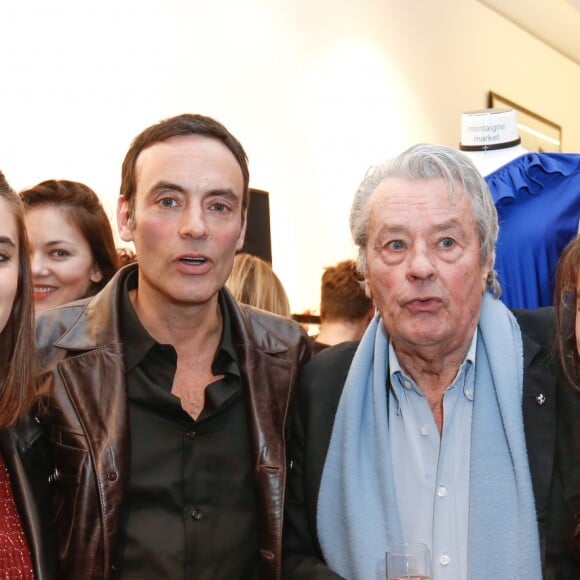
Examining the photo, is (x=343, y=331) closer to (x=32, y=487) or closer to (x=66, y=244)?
(x=66, y=244)

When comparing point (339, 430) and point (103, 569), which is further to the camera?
point (339, 430)

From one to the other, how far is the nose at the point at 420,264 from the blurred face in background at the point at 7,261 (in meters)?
0.97

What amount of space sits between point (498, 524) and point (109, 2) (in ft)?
12.4

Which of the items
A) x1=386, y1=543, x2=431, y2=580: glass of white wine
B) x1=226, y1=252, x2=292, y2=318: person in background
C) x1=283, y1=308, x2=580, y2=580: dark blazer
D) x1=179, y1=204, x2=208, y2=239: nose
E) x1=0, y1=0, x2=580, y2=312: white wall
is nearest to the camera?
x1=386, y1=543, x2=431, y2=580: glass of white wine

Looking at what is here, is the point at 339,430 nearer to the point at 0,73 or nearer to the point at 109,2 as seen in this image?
the point at 0,73

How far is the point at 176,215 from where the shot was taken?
8.98 feet

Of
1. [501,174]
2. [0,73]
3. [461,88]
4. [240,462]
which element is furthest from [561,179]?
[461,88]

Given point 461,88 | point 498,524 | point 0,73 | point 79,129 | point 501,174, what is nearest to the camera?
point 498,524

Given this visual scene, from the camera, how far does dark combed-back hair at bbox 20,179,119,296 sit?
3.83 metres

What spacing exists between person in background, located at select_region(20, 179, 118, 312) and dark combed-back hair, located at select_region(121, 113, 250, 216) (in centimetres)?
93

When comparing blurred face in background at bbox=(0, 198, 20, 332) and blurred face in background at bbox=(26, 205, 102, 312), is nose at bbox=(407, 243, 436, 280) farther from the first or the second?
blurred face in background at bbox=(26, 205, 102, 312)

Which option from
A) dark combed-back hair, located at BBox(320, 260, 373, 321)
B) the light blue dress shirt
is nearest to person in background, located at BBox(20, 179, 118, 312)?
dark combed-back hair, located at BBox(320, 260, 373, 321)

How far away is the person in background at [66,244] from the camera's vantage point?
3768 millimetres

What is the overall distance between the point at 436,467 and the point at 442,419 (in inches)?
5.1
